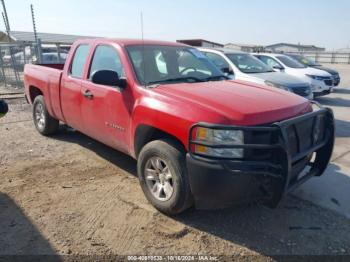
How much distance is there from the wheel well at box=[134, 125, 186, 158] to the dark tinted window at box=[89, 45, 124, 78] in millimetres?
829

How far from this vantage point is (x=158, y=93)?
3.57 m

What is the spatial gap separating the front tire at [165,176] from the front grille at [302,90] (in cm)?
615

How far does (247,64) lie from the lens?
9352mm

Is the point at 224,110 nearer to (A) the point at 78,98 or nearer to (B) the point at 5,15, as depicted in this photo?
(A) the point at 78,98

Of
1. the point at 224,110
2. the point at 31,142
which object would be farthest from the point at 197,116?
the point at 31,142

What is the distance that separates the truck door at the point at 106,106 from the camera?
4.03 metres

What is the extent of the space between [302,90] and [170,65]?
18.3 ft

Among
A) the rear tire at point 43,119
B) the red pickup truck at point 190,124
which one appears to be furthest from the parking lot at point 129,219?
the rear tire at point 43,119

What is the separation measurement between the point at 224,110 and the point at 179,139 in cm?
51

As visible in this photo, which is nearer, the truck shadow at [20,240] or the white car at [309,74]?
the truck shadow at [20,240]

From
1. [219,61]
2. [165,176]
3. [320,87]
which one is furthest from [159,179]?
[320,87]

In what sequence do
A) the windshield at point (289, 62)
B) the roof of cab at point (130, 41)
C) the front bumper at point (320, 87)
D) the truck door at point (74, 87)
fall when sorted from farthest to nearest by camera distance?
the windshield at point (289, 62), the front bumper at point (320, 87), the truck door at point (74, 87), the roof of cab at point (130, 41)

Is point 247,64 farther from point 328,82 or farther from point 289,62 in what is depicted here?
point 289,62

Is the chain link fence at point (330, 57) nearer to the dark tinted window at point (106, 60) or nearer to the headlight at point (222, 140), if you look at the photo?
the dark tinted window at point (106, 60)
